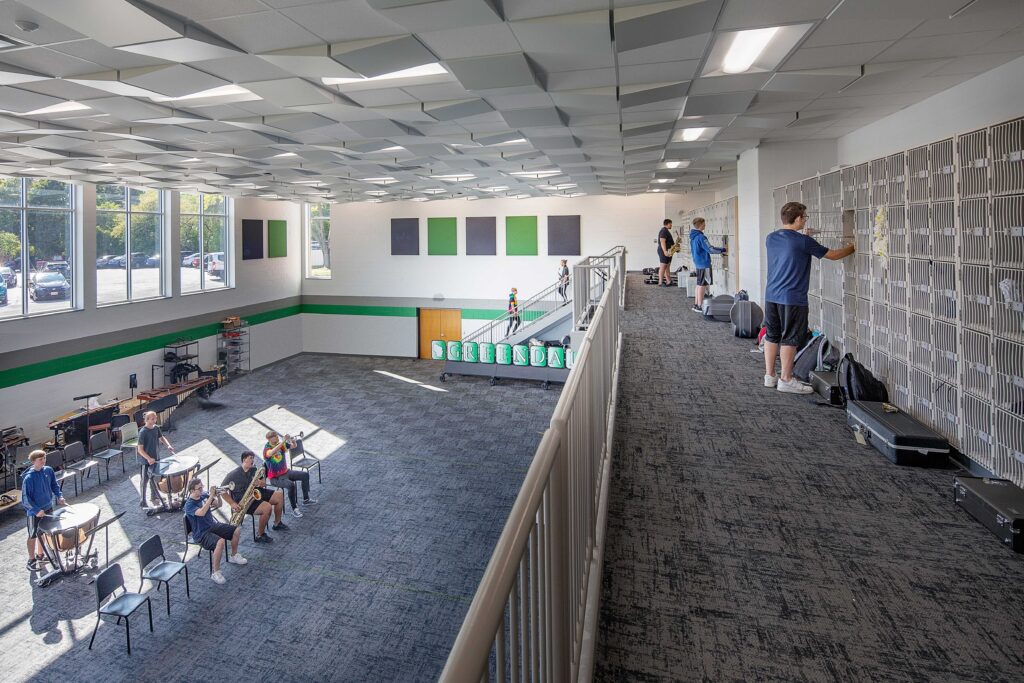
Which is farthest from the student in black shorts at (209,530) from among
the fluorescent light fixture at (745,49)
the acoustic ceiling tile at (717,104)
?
the fluorescent light fixture at (745,49)

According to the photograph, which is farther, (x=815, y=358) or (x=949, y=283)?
(x=815, y=358)

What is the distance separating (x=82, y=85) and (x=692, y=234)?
26.3 ft

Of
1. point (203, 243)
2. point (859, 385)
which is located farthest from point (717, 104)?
point (203, 243)

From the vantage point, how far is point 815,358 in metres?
5.52

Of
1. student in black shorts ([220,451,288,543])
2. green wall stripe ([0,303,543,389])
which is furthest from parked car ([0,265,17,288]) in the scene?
student in black shorts ([220,451,288,543])

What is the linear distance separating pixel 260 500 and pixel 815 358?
7.83 meters

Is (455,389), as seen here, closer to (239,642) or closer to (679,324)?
(679,324)

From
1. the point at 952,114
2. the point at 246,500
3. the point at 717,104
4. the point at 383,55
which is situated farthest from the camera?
the point at 246,500

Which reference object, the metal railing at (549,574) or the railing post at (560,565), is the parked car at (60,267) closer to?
the metal railing at (549,574)

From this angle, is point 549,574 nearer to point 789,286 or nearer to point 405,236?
point 789,286

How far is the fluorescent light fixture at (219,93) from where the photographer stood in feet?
19.4

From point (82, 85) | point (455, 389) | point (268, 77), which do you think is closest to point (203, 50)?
point (268, 77)

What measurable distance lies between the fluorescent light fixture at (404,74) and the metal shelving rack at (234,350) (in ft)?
51.5

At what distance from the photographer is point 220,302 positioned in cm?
1917
